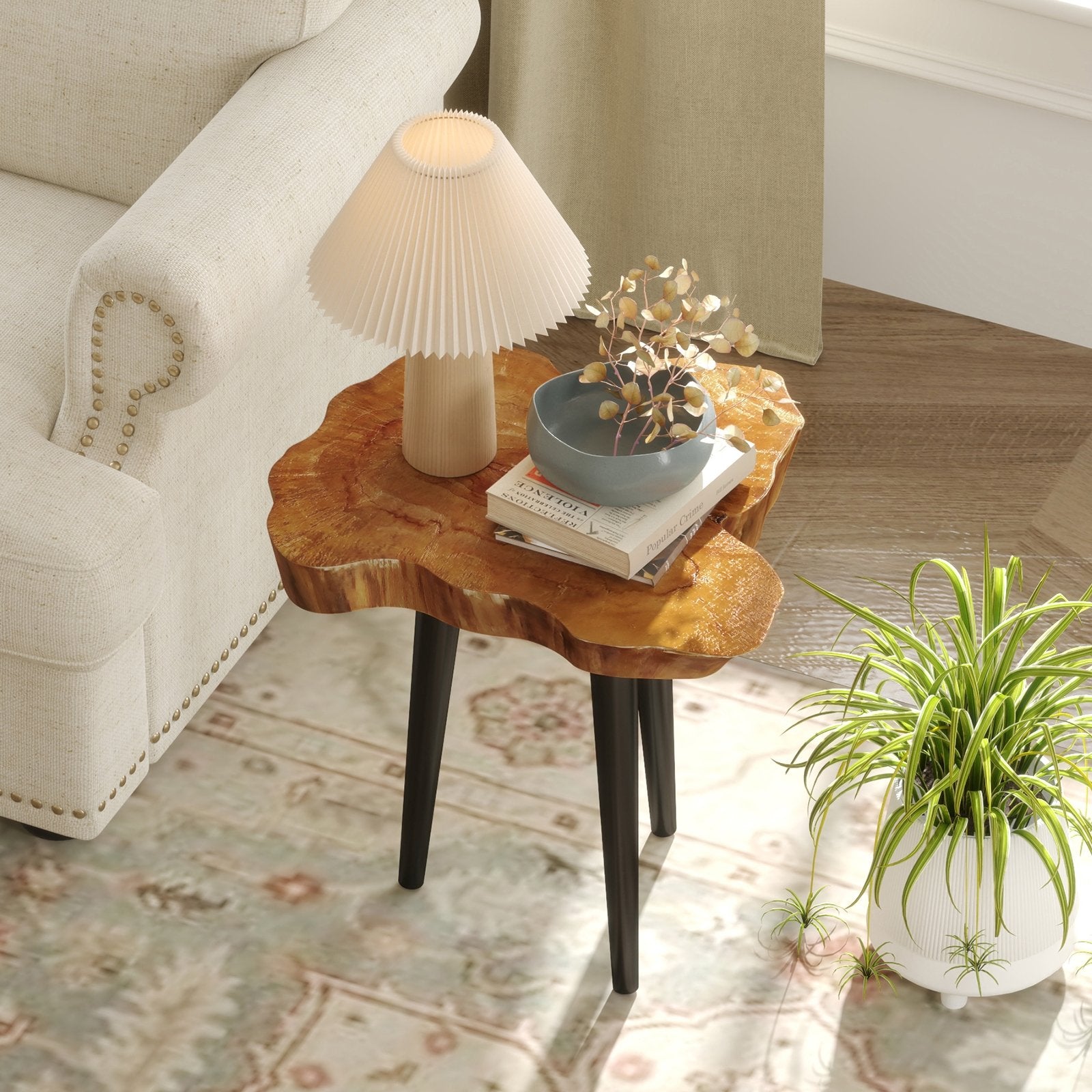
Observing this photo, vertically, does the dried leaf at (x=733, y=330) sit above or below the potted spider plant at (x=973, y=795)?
above

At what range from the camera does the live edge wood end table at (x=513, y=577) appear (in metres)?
1.30

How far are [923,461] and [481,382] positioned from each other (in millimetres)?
1236

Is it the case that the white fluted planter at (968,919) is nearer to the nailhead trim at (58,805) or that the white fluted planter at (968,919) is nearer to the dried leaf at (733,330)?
the dried leaf at (733,330)

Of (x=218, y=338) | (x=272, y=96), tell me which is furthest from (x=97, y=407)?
(x=272, y=96)

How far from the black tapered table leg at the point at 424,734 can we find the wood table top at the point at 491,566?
0.15 meters

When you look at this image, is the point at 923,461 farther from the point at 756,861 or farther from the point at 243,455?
the point at 243,455

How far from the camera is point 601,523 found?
→ 4.35 ft

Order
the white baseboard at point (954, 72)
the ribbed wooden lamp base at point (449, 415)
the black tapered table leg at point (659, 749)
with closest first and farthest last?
1. the ribbed wooden lamp base at point (449, 415)
2. the black tapered table leg at point (659, 749)
3. the white baseboard at point (954, 72)

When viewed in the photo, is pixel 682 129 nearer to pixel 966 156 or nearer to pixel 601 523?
pixel 966 156

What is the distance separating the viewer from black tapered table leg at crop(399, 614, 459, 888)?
154cm

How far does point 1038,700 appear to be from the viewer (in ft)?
4.88

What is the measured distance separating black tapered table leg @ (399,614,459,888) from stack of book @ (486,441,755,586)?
20 cm

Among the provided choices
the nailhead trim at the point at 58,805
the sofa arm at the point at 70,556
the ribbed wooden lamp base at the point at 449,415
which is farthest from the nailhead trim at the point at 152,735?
the ribbed wooden lamp base at the point at 449,415

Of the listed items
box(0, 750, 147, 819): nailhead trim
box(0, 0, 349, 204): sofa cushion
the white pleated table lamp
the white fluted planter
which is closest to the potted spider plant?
the white fluted planter
